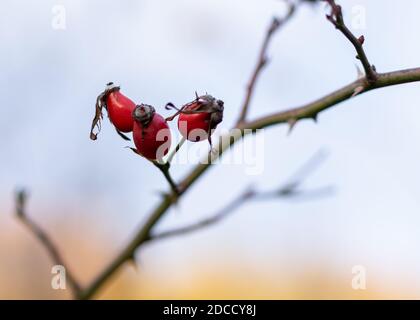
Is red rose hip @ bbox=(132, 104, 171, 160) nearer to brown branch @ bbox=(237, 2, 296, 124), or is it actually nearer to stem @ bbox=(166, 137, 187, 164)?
stem @ bbox=(166, 137, 187, 164)

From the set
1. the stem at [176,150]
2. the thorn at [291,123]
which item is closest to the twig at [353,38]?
the thorn at [291,123]

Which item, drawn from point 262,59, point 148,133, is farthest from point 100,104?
point 262,59

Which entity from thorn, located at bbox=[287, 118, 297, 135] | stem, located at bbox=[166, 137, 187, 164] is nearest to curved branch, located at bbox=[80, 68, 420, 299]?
thorn, located at bbox=[287, 118, 297, 135]

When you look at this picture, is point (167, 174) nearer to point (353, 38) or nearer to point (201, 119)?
point (201, 119)

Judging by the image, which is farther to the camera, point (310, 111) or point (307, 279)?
point (307, 279)

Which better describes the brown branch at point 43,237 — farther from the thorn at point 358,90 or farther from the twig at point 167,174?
the thorn at point 358,90
